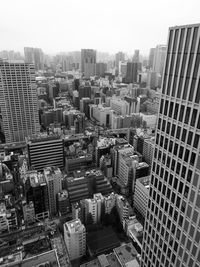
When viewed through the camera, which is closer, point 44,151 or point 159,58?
point 44,151

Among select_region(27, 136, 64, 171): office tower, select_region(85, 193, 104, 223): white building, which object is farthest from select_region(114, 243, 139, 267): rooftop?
select_region(27, 136, 64, 171): office tower

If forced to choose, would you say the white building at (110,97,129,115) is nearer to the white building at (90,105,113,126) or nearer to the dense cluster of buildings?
the dense cluster of buildings

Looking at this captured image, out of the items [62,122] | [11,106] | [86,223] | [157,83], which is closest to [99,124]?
[62,122]

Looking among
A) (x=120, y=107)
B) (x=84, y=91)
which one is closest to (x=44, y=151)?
(x=120, y=107)

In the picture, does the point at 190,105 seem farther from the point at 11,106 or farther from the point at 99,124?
the point at 99,124

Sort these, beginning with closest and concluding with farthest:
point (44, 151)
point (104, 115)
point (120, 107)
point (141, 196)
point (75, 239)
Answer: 1. point (75, 239)
2. point (141, 196)
3. point (44, 151)
4. point (104, 115)
5. point (120, 107)

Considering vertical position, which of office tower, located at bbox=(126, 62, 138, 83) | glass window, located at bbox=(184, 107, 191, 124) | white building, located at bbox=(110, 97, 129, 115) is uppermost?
glass window, located at bbox=(184, 107, 191, 124)

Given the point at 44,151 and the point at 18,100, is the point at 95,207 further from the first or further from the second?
the point at 18,100
